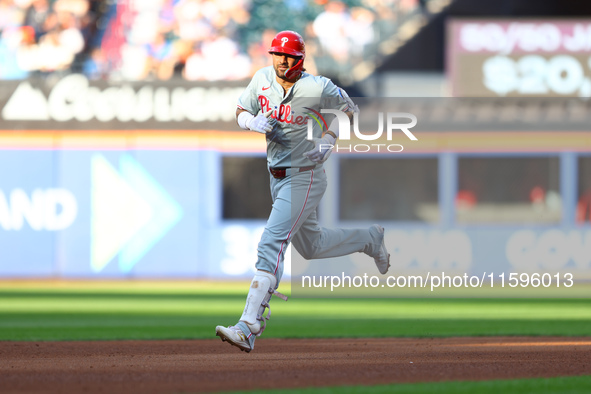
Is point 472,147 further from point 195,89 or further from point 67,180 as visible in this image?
point 67,180

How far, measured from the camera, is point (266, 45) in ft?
81.1

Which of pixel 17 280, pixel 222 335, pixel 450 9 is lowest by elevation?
pixel 17 280

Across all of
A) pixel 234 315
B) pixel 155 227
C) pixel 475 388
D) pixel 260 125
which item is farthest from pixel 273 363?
pixel 155 227

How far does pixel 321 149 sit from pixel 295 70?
1.70ft

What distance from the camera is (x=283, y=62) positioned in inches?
259

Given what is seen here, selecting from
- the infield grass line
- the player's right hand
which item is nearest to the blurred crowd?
the player's right hand

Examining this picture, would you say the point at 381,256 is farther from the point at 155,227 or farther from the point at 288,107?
the point at 155,227

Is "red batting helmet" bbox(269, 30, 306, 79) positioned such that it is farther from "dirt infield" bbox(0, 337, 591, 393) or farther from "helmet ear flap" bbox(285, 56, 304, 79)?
"dirt infield" bbox(0, 337, 591, 393)

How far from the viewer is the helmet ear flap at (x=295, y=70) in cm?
659

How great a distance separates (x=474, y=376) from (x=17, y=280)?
14667 mm

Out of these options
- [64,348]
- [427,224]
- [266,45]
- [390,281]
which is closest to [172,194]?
[427,224]

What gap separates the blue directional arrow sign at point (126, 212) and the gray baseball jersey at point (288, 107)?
12849mm

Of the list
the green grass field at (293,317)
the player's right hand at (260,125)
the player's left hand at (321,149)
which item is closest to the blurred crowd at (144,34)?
the green grass field at (293,317)

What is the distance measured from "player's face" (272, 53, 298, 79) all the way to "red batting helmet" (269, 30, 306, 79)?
0.02m
